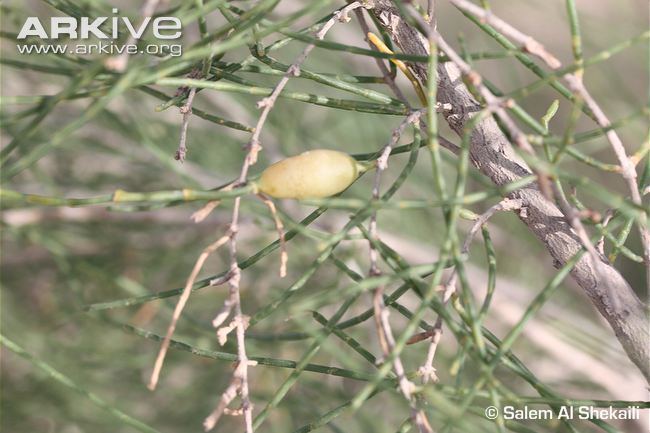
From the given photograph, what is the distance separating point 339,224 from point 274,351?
22 cm

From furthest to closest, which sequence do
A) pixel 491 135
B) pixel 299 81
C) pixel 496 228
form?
pixel 299 81 → pixel 496 228 → pixel 491 135

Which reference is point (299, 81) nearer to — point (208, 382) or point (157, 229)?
point (157, 229)

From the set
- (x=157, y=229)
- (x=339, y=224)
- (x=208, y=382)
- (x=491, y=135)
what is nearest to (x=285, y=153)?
(x=339, y=224)

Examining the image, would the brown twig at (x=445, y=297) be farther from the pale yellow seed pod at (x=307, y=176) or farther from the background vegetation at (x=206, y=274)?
the background vegetation at (x=206, y=274)

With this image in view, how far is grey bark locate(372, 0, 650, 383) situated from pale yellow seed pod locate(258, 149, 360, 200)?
0.12 meters

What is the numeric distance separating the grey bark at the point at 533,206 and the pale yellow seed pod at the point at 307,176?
0.12m

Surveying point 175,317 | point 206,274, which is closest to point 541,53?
point 175,317

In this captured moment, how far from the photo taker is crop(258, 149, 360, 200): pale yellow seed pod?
432 millimetres

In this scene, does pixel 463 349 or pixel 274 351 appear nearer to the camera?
pixel 463 349

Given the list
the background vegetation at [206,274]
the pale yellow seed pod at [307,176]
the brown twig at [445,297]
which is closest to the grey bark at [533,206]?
the brown twig at [445,297]

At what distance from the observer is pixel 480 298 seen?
115 centimetres

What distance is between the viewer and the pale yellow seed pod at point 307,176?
0.43m

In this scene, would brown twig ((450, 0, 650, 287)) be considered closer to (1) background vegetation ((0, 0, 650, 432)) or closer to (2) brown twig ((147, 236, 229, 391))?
(2) brown twig ((147, 236, 229, 391))

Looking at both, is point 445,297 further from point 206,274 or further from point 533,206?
point 206,274
